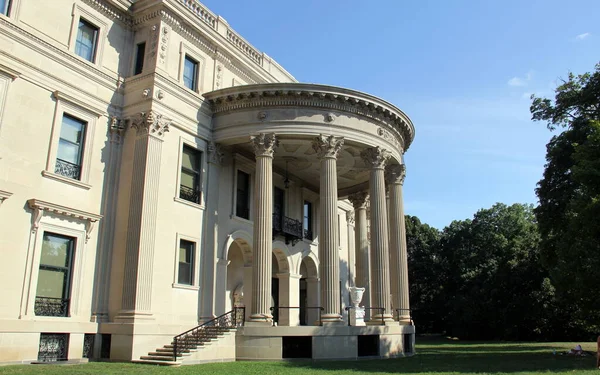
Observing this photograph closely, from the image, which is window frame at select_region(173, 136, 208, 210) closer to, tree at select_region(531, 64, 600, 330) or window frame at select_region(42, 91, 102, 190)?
window frame at select_region(42, 91, 102, 190)

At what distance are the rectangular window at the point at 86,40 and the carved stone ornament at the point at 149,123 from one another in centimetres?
293

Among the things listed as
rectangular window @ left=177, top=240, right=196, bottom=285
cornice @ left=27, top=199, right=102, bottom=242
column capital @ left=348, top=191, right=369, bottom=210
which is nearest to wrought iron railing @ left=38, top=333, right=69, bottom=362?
cornice @ left=27, top=199, right=102, bottom=242

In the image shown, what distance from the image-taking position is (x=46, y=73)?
18.2 m

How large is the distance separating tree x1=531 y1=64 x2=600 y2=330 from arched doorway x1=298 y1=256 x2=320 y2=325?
41.2 feet

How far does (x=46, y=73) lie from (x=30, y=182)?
3.97 meters

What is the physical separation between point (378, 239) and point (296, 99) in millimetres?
7304

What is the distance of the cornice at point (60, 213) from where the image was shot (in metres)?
17.1

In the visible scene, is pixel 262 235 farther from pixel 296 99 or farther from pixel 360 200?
pixel 360 200

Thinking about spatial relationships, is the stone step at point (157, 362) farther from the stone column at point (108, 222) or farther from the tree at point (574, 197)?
the tree at point (574, 197)

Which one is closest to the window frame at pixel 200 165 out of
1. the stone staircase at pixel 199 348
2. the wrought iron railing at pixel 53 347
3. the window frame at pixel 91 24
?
the window frame at pixel 91 24

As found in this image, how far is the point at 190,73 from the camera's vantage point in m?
23.4

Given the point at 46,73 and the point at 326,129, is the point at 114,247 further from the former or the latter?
the point at 326,129

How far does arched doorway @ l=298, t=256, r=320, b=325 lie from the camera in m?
30.4

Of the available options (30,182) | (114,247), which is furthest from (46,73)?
(114,247)
